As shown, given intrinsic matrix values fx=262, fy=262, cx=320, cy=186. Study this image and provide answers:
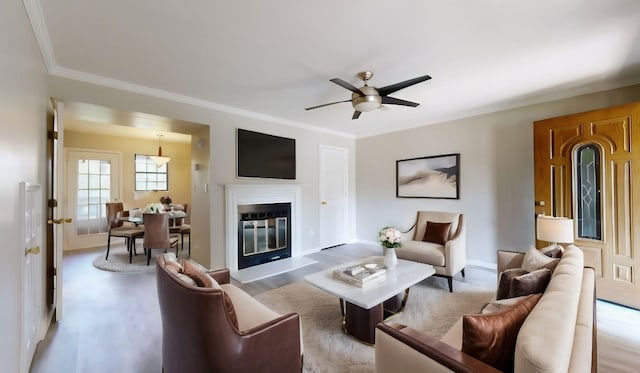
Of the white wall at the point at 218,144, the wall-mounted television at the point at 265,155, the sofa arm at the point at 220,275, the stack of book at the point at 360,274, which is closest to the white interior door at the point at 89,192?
the white wall at the point at 218,144

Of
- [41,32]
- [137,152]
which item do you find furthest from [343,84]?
[137,152]

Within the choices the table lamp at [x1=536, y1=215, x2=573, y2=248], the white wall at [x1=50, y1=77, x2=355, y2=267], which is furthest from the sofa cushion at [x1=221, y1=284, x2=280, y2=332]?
the table lamp at [x1=536, y1=215, x2=573, y2=248]

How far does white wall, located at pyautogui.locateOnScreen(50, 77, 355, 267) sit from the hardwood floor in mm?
1011

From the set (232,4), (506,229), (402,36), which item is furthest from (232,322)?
(506,229)

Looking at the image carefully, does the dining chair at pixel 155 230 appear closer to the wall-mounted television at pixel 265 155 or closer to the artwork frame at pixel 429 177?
the wall-mounted television at pixel 265 155

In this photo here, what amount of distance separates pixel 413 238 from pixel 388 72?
8.25 ft

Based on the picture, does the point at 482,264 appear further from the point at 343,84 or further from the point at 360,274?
the point at 343,84

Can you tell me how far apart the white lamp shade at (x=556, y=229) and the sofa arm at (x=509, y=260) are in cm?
32

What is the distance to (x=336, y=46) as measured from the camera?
2.35m

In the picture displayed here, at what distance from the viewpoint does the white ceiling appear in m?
1.88

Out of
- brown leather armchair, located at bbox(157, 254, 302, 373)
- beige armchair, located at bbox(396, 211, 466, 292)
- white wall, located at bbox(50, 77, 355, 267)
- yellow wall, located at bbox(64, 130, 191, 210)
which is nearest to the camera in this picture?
brown leather armchair, located at bbox(157, 254, 302, 373)

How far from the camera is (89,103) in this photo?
292cm

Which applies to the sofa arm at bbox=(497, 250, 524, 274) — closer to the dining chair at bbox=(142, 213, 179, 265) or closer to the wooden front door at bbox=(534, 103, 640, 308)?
the wooden front door at bbox=(534, 103, 640, 308)

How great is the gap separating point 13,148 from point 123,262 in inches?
140
